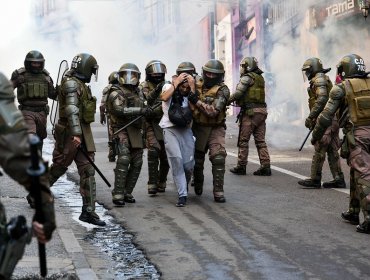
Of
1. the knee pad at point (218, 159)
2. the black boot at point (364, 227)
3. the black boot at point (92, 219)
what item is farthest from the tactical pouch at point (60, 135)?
the black boot at point (364, 227)

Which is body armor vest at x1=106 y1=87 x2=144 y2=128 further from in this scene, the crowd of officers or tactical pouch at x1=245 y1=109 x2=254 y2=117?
tactical pouch at x1=245 y1=109 x2=254 y2=117

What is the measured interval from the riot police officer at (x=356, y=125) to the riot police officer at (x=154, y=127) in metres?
2.34

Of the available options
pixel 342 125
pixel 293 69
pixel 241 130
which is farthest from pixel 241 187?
pixel 293 69

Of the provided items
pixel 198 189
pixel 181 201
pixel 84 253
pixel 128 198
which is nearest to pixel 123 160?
pixel 128 198

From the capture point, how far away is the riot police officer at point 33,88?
333 inches

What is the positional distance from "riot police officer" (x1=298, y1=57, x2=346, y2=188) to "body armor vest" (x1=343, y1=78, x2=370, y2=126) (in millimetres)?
2332

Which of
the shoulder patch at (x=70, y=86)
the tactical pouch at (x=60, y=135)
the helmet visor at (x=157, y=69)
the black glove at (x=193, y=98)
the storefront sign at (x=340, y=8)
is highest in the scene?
the storefront sign at (x=340, y=8)

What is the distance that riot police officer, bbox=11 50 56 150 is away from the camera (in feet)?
27.7

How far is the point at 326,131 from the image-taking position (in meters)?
9.52

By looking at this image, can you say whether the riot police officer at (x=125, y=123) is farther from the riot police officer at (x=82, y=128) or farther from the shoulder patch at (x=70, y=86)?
the shoulder patch at (x=70, y=86)

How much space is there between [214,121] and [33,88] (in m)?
2.02

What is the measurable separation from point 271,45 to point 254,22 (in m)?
3.93

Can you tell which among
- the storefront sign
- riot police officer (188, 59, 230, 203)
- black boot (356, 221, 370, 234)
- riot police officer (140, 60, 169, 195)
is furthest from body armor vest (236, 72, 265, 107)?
the storefront sign

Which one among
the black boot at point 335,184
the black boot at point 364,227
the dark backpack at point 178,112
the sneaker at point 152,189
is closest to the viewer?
the black boot at point 364,227
